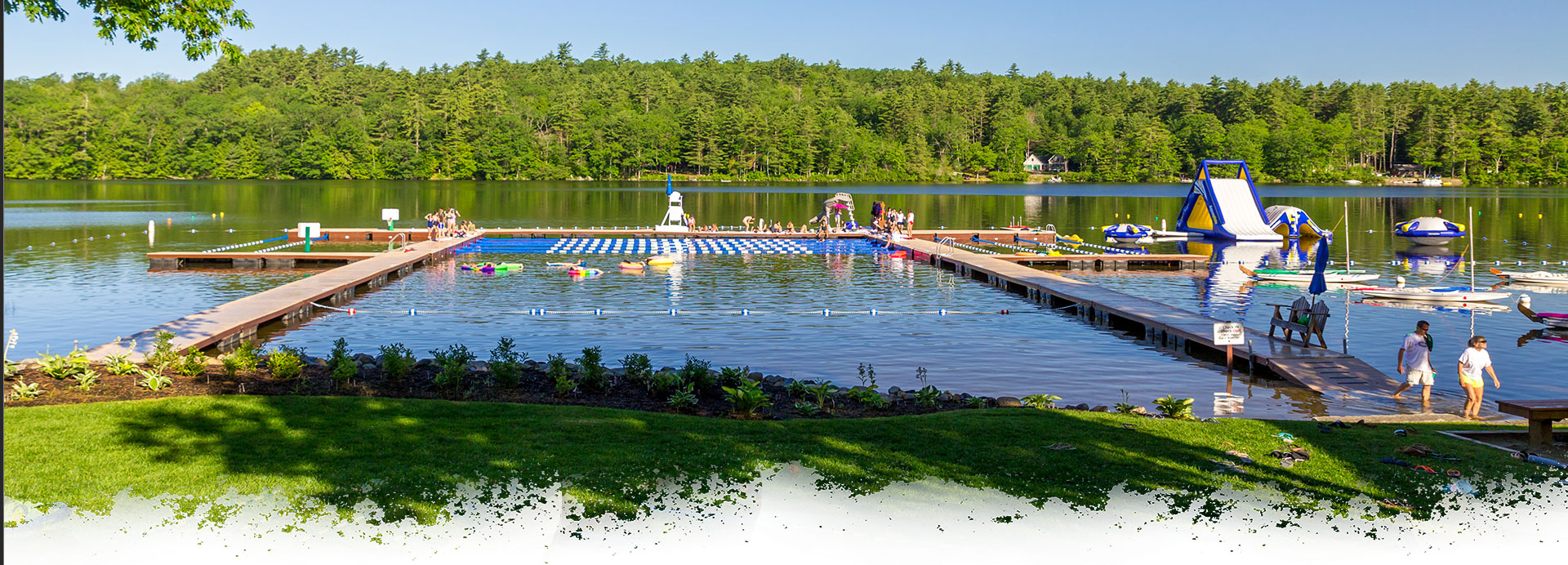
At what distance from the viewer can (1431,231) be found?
1988 inches

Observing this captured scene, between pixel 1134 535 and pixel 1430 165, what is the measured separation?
6858 inches

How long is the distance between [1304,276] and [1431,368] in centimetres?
1953

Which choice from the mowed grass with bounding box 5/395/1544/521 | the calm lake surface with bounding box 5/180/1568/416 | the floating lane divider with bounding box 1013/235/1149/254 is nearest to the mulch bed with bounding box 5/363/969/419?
the mowed grass with bounding box 5/395/1544/521

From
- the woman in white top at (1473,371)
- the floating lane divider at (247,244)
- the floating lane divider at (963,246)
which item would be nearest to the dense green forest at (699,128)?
the floating lane divider at (247,244)

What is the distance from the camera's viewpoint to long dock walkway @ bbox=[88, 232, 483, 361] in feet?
57.5

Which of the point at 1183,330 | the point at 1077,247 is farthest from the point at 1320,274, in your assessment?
the point at 1077,247

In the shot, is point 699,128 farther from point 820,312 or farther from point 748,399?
point 748,399

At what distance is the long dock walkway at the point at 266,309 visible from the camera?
57.5 feet

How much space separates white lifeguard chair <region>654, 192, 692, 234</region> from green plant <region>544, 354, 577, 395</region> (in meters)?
36.0

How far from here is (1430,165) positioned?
15762 centimetres

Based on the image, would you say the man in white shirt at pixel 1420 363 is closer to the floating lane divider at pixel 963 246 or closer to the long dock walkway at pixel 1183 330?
the long dock walkway at pixel 1183 330

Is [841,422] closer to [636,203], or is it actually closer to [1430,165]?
[636,203]

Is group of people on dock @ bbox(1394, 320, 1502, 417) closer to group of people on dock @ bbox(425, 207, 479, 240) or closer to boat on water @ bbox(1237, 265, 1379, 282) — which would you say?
boat on water @ bbox(1237, 265, 1379, 282)

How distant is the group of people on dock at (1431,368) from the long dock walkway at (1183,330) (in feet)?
2.44
